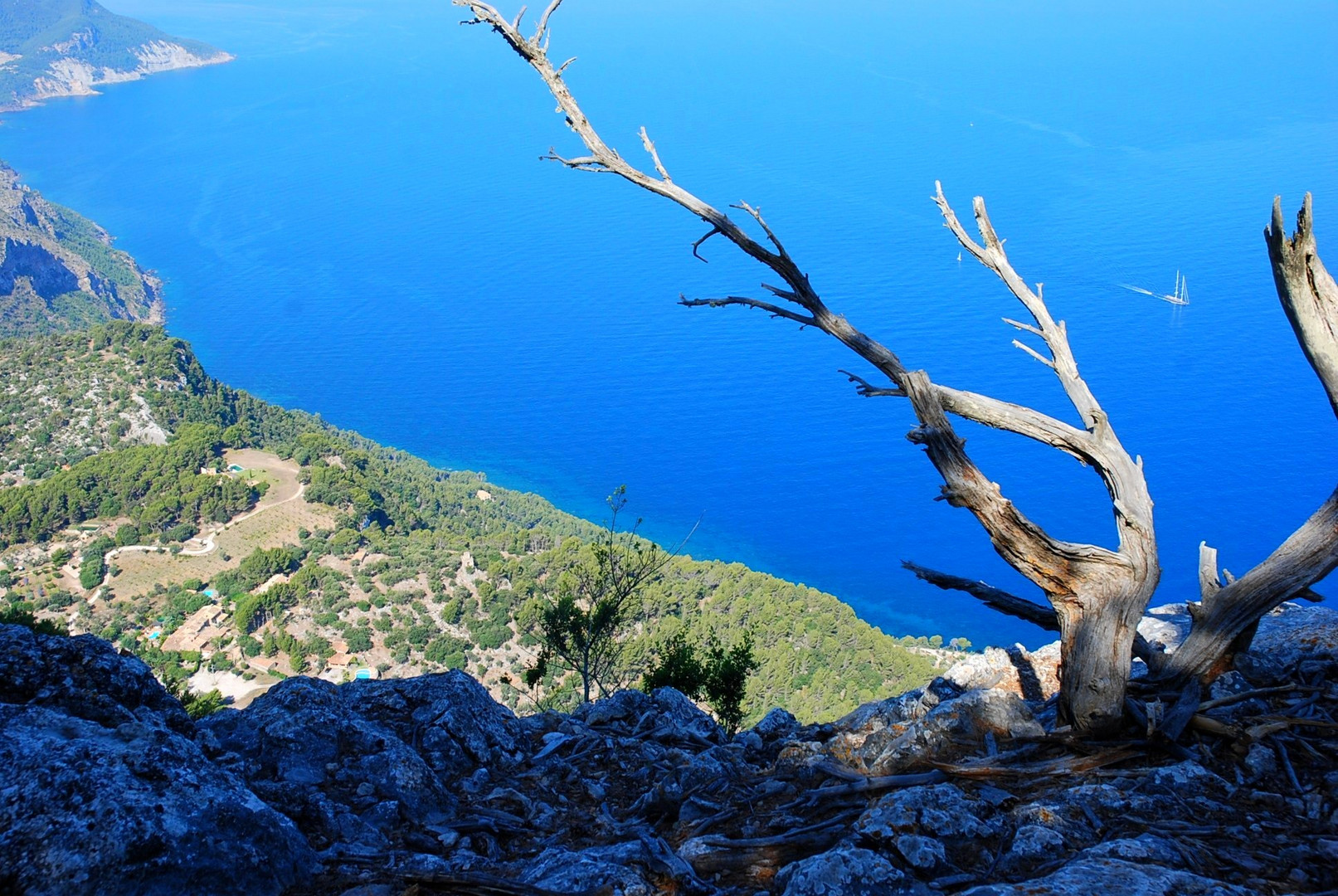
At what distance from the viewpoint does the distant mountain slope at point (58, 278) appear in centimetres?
5750

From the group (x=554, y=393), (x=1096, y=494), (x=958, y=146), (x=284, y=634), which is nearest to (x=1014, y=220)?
(x=958, y=146)

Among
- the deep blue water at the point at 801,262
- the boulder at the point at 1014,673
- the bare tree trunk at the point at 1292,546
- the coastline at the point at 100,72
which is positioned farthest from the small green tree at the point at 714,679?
the coastline at the point at 100,72

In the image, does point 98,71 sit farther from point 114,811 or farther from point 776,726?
point 114,811

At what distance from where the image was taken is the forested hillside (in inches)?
846

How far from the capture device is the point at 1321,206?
50844 mm

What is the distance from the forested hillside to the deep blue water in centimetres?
1123

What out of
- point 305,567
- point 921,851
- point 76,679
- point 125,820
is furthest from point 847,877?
point 305,567

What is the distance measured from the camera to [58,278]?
202 feet

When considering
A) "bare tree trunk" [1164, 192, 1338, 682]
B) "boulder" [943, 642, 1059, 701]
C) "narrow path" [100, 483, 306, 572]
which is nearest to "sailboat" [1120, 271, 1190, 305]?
"narrow path" [100, 483, 306, 572]

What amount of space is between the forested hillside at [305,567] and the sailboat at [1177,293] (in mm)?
30460

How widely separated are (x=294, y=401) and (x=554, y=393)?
14372mm

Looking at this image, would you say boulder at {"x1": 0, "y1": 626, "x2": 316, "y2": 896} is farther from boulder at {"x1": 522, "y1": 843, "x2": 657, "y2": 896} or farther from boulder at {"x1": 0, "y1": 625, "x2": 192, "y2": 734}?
boulder at {"x1": 522, "y1": 843, "x2": 657, "y2": 896}

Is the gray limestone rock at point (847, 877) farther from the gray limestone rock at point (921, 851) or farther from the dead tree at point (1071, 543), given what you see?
the dead tree at point (1071, 543)

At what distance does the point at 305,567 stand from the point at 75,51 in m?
141
